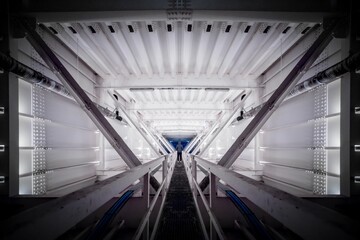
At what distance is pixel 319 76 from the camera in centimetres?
272

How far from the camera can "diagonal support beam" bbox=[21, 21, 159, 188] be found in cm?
246

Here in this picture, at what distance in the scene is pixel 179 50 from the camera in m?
4.03

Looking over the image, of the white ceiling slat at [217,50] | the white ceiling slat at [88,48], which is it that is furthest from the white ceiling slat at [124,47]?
the white ceiling slat at [217,50]

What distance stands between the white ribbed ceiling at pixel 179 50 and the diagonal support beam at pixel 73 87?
2.85 feet

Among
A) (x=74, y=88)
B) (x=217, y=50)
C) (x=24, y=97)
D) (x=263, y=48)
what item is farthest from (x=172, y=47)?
(x=24, y=97)

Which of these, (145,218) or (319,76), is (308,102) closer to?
Result: (319,76)

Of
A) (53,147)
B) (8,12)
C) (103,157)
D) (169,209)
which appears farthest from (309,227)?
(103,157)

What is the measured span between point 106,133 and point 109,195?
1.62 meters

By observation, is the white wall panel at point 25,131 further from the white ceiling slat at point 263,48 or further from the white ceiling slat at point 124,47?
the white ceiling slat at point 263,48

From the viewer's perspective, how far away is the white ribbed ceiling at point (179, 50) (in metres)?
3.24

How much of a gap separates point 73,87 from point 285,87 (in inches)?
120

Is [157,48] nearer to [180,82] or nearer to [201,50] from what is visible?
[201,50]

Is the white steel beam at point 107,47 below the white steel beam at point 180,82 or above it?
above

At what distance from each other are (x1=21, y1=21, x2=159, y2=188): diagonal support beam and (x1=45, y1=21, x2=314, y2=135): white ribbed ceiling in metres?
0.87
